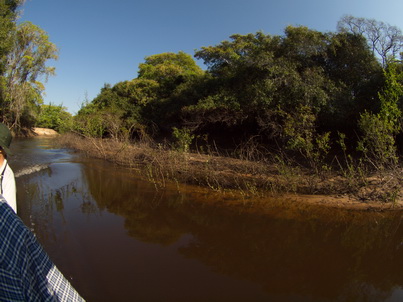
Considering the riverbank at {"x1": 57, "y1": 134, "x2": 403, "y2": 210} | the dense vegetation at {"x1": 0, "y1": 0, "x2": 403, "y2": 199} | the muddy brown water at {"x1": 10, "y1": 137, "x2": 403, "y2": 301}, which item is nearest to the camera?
the muddy brown water at {"x1": 10, "y1": 137, "x2": 403, "y2": 301}

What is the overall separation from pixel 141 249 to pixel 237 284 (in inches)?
69.8

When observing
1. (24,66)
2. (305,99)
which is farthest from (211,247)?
(24,66)

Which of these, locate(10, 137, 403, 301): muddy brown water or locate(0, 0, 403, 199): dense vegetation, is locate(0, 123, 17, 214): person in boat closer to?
locate(10, 137, 403, 301): muddy brown water

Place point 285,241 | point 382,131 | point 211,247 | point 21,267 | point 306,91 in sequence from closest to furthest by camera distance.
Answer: point 21,267 → point 211,247 → point 285,241 → point 382,131 → point 306,91

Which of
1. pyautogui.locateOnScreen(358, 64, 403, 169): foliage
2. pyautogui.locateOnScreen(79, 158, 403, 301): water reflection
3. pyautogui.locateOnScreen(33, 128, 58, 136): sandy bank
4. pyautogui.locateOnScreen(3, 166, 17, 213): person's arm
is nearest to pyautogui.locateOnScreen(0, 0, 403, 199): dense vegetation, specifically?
pyautogui.locateOnScreen(358, 64, 403, 169): foliage

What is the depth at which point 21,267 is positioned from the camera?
3.79ft

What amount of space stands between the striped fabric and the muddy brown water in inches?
88.8

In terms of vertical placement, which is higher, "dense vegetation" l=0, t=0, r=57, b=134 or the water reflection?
"dense vegetation" l=0, t=0, r=57, b=134

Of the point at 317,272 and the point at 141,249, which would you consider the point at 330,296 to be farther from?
the point at 141,249

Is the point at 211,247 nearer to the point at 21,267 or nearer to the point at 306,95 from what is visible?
the point at 21,267

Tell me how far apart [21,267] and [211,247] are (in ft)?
12.8

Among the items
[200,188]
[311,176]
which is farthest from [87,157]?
[311,176]

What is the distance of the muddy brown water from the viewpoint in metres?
3.53

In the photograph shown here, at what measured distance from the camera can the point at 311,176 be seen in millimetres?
8391
